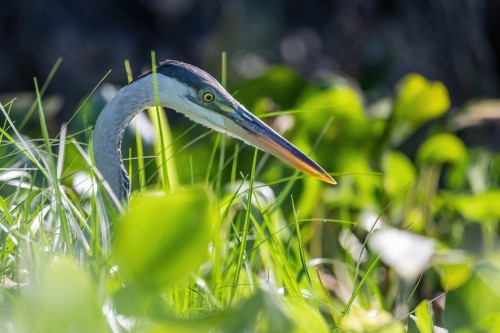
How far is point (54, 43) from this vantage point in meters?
4.14

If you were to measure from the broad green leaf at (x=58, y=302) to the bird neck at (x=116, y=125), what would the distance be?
87 centimetres

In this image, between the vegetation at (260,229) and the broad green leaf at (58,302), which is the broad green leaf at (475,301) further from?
the broad green leaf at (58,302)

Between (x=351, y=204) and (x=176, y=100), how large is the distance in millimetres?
1003

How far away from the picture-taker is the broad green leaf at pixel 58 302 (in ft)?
2.93

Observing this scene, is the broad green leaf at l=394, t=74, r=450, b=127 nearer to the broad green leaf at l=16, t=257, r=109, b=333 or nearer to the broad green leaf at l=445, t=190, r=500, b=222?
the broad green leaf at l=445, t=190, r=500, b=222

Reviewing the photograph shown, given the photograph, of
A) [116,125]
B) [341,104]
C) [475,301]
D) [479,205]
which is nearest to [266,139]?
[116,125]

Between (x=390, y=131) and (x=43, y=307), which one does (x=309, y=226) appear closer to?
(x=390, y=131)

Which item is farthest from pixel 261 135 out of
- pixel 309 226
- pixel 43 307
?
pixel 43 307

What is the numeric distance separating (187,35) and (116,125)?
2.46 meters

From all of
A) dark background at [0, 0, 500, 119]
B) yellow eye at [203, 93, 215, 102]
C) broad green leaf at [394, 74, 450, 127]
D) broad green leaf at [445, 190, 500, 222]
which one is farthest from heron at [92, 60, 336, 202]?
dark background at [0, 0, 500, 119]

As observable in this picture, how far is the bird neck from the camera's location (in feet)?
5.84

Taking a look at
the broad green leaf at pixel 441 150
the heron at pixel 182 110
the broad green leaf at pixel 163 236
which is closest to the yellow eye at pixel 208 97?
the heron at pixel 182 110

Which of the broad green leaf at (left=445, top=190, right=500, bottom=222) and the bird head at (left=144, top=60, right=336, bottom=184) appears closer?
the bird head at (left=144, top=60, right=336, bottom=184)

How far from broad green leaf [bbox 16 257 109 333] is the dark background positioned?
295 cm
